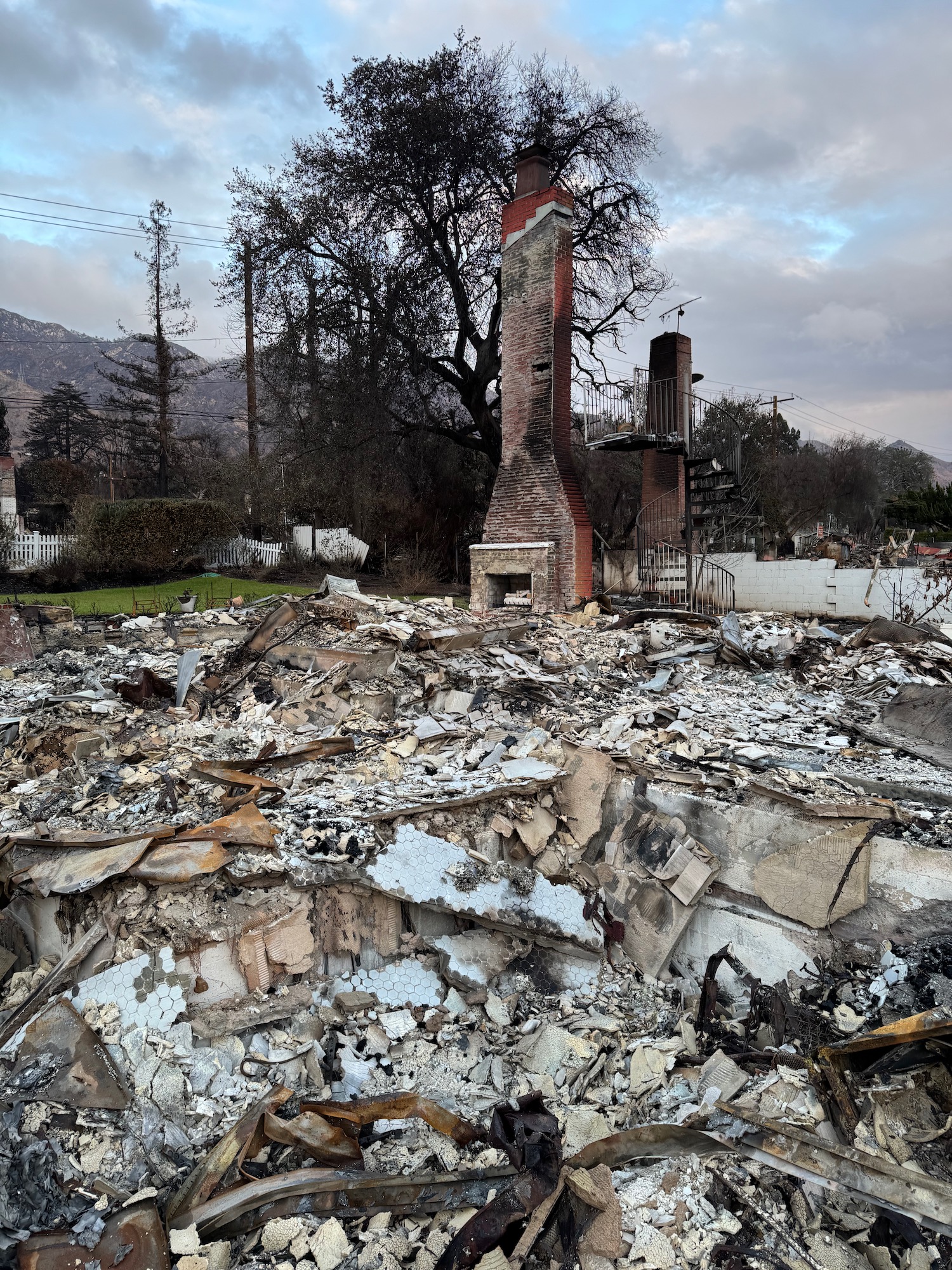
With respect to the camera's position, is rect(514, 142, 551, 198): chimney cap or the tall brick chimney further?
rect(514, 142, 551, 198): chimney cap

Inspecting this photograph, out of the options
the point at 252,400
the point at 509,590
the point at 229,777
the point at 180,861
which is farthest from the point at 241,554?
the point at 180,861

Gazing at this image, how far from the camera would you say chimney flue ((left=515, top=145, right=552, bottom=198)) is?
36.7 feet

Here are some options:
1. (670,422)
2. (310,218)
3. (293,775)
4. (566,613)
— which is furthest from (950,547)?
(293,775)

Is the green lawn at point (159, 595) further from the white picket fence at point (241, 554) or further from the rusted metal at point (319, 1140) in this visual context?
the rusted metal at point (319, 1140)

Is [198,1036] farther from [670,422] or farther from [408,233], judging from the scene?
[408,233]

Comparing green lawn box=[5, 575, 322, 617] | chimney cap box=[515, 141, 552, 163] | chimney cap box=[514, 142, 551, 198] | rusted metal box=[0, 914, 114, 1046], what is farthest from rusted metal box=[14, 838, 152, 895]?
chimney cap box=[515, 141, 552, 163]

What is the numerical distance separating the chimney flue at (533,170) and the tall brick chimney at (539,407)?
0.02m

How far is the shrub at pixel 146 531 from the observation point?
1642 centimetres

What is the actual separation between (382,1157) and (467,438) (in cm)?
1662

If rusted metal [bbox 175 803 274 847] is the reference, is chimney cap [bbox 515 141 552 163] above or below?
above

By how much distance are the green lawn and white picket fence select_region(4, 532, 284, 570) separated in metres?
1.74

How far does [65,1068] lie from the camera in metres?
2.55

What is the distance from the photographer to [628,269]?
18562mm

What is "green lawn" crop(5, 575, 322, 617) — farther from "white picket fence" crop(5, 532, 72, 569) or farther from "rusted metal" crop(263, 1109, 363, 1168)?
"rusted metal" crop(263, 1109, 363, 1168)
